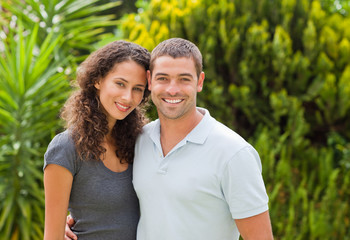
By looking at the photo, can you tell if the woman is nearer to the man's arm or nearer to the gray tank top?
the gray tank top

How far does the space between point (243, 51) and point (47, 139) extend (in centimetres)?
245

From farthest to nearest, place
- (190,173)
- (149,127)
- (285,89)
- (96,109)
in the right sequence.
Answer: (285,89), (149,127), (96,109), (190,173)

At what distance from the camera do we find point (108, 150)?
2.31m

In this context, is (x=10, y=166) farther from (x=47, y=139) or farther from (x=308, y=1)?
(x=308, y=1)

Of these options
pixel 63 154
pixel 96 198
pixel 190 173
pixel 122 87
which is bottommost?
pixel 96 198

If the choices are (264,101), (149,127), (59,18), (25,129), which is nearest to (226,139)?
(149,127)

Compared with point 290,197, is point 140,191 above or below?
above

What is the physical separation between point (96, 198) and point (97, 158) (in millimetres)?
213

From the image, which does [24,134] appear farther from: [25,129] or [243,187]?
[243,187]

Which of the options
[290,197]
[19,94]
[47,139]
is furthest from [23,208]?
→ [290,197]

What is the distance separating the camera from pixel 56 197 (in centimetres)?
203

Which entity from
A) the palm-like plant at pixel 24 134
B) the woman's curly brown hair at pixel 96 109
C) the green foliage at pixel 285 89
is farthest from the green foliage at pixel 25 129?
the woman's curly brown hair at pixel 96 109

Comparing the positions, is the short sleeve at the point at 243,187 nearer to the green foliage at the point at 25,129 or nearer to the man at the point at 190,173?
the man at the point at 190,173

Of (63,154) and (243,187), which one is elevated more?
(63,154)
